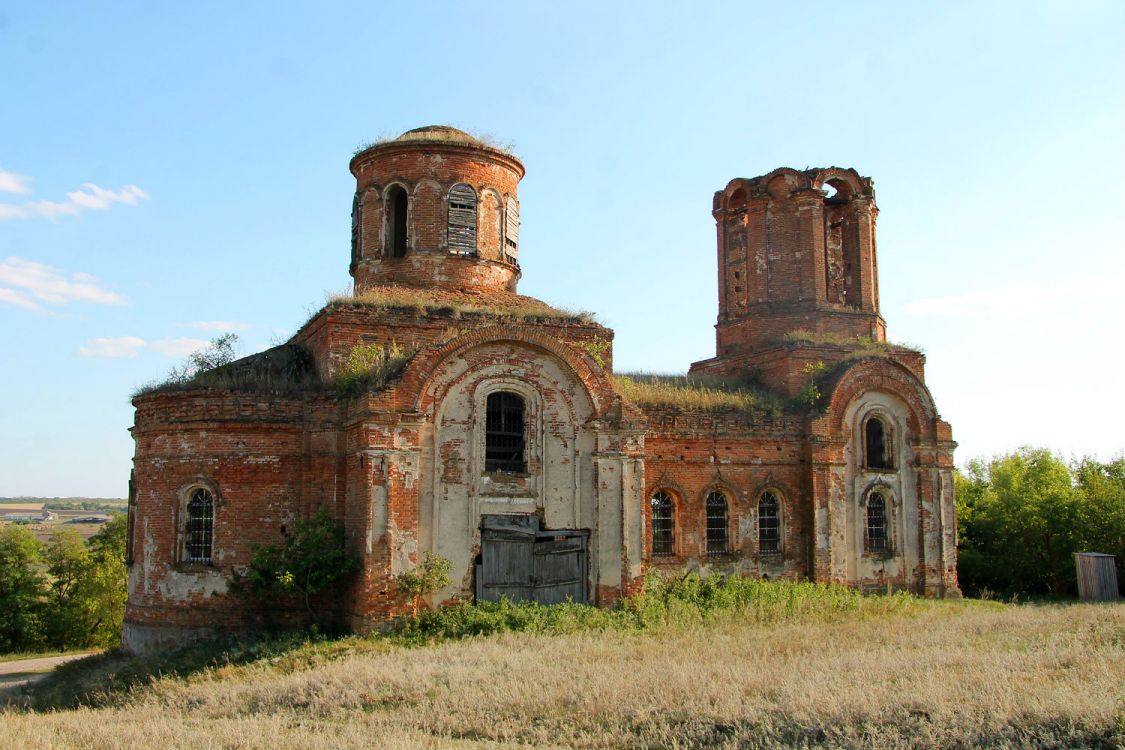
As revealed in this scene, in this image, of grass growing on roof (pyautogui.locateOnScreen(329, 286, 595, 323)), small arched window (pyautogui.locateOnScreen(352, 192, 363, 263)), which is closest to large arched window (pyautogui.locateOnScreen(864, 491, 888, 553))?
grass growing on roof (pyautogui.locateOnScreen(329, 286, 595, 323))

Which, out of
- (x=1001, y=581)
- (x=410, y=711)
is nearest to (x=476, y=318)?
(x=410, y=711)

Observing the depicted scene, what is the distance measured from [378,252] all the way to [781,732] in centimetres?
1315

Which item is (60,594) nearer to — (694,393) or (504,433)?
(504,433)

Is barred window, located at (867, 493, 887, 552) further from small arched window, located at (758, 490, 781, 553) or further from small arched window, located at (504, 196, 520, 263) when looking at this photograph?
small arched window, located at (504, 196, 520, 263)

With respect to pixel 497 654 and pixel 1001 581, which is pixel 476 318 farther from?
pixel 1001 581

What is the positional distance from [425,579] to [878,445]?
414 inches

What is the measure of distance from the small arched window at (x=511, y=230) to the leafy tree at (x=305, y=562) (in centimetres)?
704

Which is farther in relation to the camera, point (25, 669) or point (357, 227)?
point (25, 669)

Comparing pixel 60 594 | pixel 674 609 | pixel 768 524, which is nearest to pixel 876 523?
pixel 768 524

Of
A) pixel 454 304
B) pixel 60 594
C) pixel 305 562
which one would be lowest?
pixel 60 594

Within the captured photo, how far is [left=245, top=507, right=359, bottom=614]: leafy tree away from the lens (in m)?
15.2

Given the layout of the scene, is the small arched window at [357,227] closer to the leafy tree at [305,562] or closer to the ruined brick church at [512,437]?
the ruined brick church at [512,437]

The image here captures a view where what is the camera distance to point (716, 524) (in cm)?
1906

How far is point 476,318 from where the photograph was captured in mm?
17172
